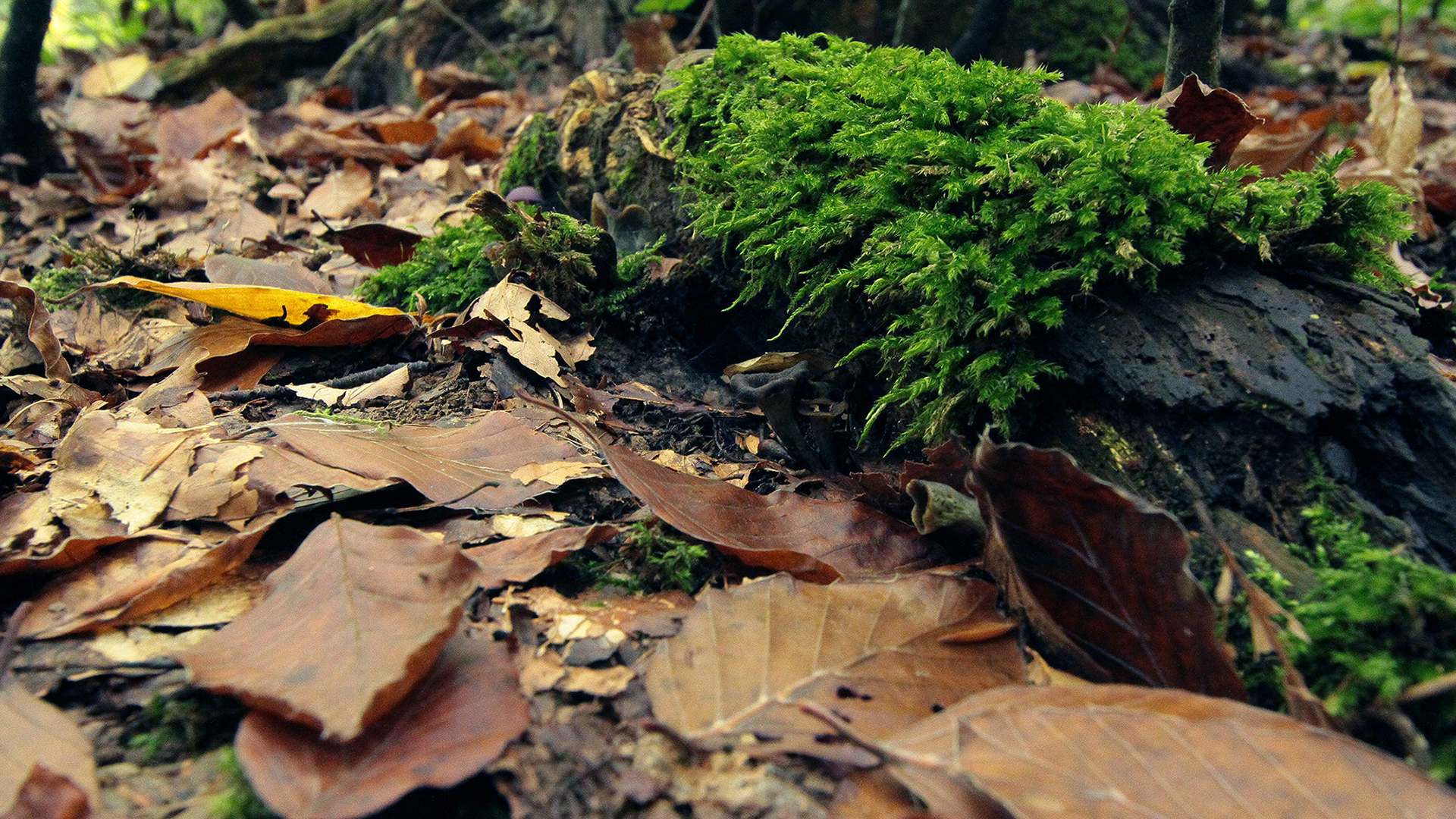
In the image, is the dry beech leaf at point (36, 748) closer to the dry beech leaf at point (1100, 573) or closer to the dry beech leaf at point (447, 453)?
the dry beech leaf at point (447, 453)

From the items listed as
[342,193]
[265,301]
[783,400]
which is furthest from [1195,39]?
[342,193]

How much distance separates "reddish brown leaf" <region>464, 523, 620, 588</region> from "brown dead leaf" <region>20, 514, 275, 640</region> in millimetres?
418

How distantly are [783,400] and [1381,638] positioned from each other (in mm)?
1223

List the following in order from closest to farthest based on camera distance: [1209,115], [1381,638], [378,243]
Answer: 1. [1381,638]
2. [1209,115]
3. [378,243]

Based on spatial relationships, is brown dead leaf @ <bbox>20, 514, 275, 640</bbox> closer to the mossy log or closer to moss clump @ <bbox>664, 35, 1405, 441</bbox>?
moss clump @ <bbox>664, 35, 1405, 441</bbox>

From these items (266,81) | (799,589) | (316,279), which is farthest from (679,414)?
(266,81)

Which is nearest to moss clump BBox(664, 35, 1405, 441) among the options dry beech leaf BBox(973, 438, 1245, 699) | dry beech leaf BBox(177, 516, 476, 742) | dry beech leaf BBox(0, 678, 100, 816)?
dry beech leaf BBox(973, 438, 1245, 699)

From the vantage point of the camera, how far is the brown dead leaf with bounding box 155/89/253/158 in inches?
189

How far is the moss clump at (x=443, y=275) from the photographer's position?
276cm

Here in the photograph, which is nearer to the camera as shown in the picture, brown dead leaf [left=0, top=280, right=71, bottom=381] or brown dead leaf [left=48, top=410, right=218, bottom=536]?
brown dead leaf [left=48, top=410, right=218, bottom=536]

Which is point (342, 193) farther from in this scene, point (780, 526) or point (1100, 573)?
point (1100, 573)

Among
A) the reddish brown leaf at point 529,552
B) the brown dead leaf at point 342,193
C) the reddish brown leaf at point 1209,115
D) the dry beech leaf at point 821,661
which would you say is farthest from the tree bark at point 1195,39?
the brown dead leaf at point 342,193

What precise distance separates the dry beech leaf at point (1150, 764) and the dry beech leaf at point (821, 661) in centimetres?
11

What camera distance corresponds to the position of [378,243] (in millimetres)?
3301
